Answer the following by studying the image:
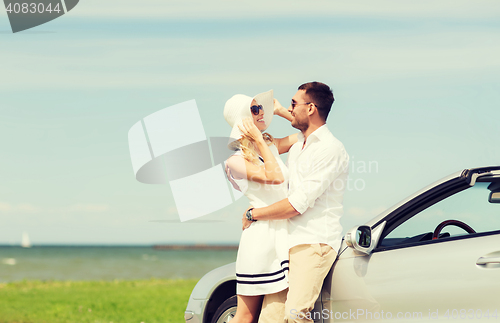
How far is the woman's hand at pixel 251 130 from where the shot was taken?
3.83 meters

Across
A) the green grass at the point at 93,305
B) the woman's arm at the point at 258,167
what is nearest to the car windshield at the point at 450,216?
the woman's arm at the point at 258,167

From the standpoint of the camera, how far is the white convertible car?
135 inches

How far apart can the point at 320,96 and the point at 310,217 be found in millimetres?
936

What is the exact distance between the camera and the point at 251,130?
3.85 m

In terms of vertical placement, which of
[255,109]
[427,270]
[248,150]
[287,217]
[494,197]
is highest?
[255,109]

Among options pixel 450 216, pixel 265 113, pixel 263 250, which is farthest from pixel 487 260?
pixel 265 113

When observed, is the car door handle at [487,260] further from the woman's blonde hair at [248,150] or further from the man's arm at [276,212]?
the woman's blonde hair at [248,150]

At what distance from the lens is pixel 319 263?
374 cm

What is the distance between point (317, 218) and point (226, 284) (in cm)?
141

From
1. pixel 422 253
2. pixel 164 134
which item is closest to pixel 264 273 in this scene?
pixel 422 253

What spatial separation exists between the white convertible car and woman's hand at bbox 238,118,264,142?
961mm

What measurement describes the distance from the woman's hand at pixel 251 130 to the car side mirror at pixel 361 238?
94 centimetres

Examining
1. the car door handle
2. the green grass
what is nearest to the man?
the car door handle

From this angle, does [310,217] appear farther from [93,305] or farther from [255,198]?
[93,305]
